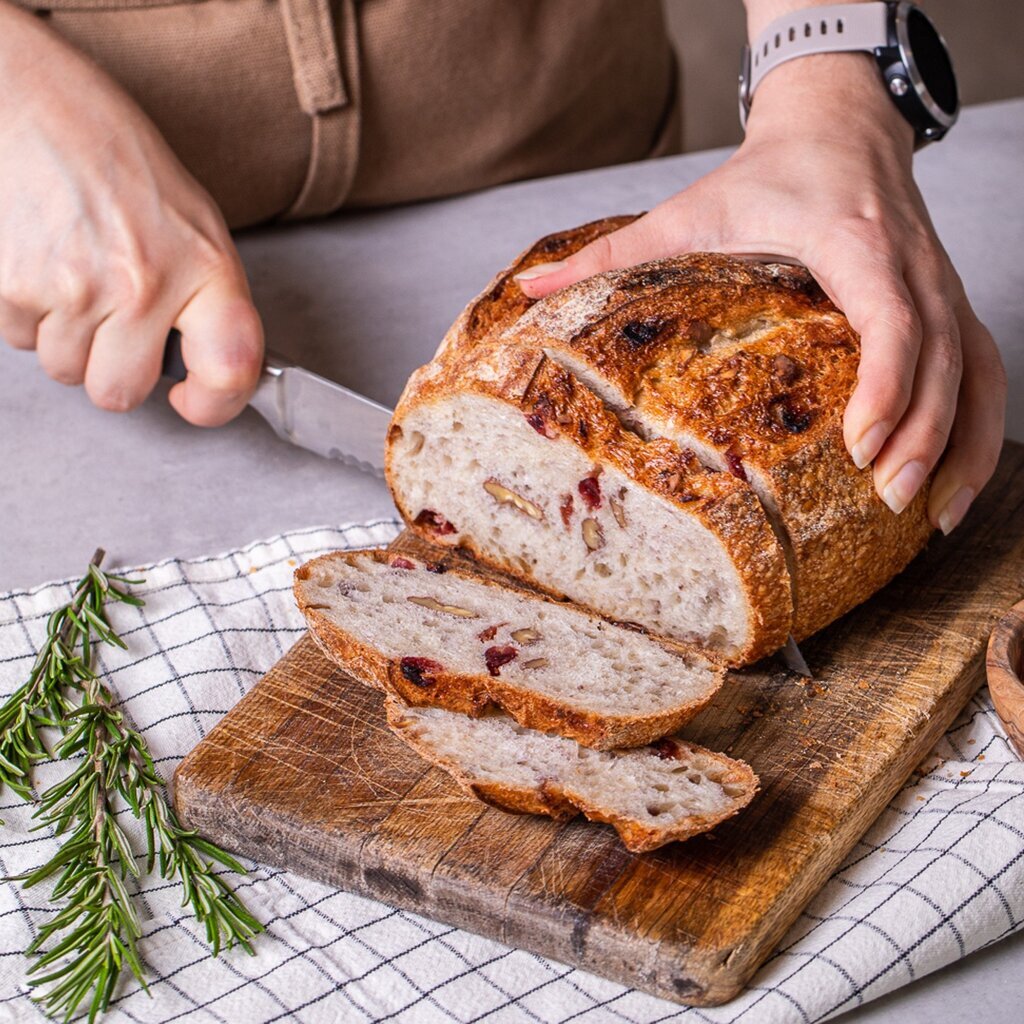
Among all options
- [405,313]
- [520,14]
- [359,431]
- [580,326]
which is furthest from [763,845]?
[520,14]

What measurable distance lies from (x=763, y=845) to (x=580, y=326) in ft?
2.89

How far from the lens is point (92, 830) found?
6.79 ft

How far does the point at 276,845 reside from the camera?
2.06 m

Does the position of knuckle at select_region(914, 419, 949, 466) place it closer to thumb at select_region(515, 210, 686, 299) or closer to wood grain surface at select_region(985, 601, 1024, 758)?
wood grain surface at select_region(985, 601, 1024, 758)

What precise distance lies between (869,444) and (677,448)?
0.30m

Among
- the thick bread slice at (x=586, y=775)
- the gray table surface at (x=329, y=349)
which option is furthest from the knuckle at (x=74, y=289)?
the thick bread slice at (x=586, y=775)

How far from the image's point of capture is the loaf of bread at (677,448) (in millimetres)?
2232

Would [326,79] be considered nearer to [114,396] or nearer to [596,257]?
[114,396]

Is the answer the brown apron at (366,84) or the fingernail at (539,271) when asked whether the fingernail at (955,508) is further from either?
the brown apron at (366,84)

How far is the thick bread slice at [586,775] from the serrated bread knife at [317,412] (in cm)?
77

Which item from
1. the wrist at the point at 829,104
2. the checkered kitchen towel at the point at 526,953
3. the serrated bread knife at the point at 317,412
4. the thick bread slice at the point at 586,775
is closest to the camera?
the checkered kitchen towel at the point at 526,953

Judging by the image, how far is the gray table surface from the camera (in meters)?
2.90

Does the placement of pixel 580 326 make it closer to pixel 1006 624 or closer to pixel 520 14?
pixel 1006 624

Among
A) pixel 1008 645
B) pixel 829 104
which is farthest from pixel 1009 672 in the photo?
pixel 829 104
